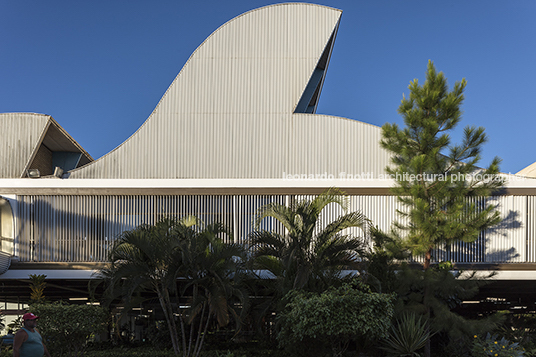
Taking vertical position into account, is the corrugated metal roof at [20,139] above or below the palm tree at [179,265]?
above

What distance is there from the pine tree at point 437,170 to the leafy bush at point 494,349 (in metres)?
1.24

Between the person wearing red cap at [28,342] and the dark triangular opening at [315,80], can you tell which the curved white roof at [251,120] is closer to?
the dark triangular opening at [315,80]

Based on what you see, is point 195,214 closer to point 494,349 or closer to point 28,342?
point 28,342

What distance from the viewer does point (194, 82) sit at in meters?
14.9

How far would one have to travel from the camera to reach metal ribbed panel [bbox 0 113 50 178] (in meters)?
14.7

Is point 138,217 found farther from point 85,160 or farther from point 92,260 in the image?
point 85,160

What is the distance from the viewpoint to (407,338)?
10453 millimetres

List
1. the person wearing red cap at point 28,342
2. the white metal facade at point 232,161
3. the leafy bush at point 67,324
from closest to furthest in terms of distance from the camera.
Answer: the person wearing red cap at point 28,342 → the leafy bush at point 67,324 → the white metal facade at point 232,161

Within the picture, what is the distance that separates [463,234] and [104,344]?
10.8m

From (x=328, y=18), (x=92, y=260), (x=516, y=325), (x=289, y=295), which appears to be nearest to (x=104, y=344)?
(x=92, y=260)

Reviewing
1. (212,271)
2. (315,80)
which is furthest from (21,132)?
(315,80)

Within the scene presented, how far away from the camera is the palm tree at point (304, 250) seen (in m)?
10.5

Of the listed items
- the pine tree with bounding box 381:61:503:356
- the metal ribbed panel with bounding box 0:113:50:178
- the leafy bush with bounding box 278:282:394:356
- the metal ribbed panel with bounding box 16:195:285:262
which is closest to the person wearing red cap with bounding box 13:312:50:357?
the leafy bush with bounding box 278:282:394:356

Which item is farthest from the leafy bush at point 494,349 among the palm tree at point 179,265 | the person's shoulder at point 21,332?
the person's shoulder at point 21,332
